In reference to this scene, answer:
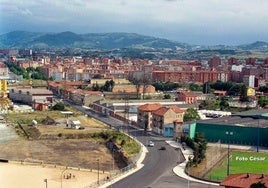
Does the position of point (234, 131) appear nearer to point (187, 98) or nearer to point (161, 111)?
point (161, 111)

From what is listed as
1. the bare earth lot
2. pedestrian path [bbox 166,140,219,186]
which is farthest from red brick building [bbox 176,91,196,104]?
pedestrian path [bbox 166,140,219,186]

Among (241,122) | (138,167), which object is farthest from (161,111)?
(138,167)

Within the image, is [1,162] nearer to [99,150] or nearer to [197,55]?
[99,150]

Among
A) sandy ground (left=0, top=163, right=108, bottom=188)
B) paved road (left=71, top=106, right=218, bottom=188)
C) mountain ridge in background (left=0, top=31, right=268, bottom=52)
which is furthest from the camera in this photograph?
mountain ridge in background (left=0, top=31, right=268, bottom=52)

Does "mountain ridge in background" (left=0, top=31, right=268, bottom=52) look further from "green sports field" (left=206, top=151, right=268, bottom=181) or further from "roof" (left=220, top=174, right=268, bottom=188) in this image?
"roof" (left=220, top=174, right=268, bottom=188)

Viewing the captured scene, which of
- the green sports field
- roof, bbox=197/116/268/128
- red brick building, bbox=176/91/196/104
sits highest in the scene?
roof, bbox=197/116/268/128

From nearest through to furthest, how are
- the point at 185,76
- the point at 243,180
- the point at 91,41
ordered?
the point at 243,180 → the point at 185,76 → the point at 91,41
